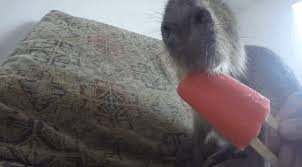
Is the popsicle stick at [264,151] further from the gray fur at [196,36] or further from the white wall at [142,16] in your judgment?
the white wall at [142,16]

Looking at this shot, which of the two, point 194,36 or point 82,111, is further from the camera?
point 82,111

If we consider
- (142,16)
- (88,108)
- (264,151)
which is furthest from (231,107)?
(142,16)

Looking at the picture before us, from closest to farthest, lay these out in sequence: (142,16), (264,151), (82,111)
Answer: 1. (264,151)
2. (82,111)
3. (142,16)

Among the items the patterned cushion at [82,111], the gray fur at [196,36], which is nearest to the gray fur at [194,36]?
the gray fur at [196,36]

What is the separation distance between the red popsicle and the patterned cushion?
31 centimetres

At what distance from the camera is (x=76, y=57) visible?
121 centimetres

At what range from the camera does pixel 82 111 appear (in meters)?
1.03

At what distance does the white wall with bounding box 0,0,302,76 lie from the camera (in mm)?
1672

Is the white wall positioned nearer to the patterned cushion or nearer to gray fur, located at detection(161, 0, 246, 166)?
the patterned cushion

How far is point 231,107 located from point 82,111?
1.48 ft

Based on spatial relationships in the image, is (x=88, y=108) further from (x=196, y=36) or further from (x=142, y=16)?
(x=142, y=16)

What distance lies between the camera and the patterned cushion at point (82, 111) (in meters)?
0.95

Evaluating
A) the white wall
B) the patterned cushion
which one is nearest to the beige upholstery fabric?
the patterned cushion

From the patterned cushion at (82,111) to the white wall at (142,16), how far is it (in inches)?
16.3
